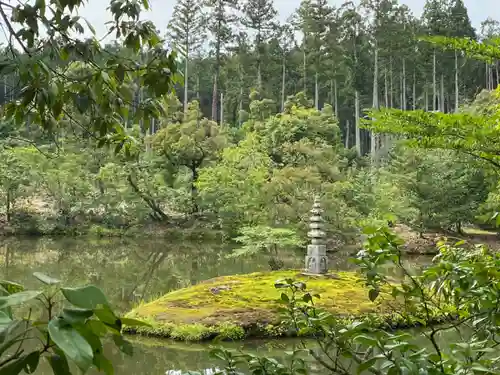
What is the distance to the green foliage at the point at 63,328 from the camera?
461 millimetres

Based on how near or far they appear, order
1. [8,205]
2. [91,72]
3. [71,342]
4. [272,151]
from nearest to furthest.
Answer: [71,342] < [91,72] < [272,151] < [8,205]

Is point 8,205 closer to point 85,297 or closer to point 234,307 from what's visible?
point 234,307

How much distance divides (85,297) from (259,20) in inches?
1061

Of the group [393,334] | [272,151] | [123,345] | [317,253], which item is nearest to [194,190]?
[272,151]

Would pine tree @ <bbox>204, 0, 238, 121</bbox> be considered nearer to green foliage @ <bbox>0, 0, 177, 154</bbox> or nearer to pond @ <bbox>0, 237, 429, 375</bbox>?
pond @ <bbox>0, 237, 429, 375</bbox>

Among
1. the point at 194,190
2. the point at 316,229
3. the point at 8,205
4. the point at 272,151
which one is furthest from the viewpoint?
the point at 194,190

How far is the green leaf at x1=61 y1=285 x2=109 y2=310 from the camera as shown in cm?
48

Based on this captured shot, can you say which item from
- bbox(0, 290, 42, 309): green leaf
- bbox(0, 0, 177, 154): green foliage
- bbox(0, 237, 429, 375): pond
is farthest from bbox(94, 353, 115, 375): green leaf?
bbox(0, 237, 429, 375): pond

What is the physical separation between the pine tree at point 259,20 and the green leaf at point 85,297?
2555 centimetres

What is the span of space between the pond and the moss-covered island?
21 centimetres

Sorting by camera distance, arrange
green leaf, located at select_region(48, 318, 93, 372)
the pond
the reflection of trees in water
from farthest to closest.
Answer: the reflection of trees in water
the pond
green leaf, located at select_region(48, 318, 93, 372)

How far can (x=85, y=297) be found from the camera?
49cm

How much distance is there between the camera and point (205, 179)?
14.9 m

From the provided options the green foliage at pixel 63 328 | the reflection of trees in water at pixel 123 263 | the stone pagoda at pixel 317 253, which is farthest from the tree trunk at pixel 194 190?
the green foliage at pixel 63 328
